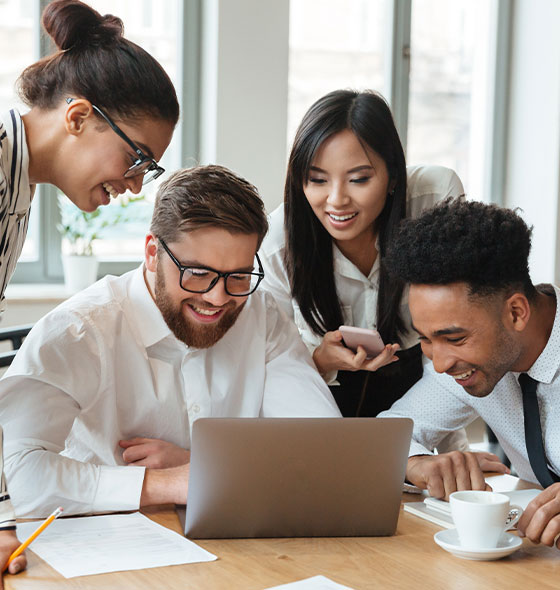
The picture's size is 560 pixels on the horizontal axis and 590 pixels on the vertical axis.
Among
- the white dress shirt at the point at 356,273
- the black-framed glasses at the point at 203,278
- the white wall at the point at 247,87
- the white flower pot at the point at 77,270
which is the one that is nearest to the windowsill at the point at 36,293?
the white flower pot at the point at 77,270

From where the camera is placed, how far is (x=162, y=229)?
1.83 m

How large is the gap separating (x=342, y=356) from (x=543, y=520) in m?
0.89

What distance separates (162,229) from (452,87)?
3499 millimetres

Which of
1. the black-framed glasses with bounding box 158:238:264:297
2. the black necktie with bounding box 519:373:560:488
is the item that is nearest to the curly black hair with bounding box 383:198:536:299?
the black necktie with bounding box 519:373:560:488

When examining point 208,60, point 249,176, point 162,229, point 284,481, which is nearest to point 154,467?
point 284,481

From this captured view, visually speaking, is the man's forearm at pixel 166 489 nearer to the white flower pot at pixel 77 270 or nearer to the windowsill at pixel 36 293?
the windowsill at pixel 36 293

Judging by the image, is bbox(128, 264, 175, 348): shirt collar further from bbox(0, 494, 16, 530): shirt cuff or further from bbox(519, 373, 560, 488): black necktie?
bbox(519, 373, 560, 488): black necktie

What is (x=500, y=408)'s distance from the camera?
1.96 meters

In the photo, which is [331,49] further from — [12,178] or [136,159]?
[12,178]

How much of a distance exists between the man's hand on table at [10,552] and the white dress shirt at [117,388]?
0.67 ft

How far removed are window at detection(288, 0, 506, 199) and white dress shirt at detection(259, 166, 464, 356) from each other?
1940 millimetres

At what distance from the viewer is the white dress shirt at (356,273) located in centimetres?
246

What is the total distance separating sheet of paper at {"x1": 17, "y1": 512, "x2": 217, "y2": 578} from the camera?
128 centimetres

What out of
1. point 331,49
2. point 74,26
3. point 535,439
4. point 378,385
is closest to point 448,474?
point 535,439
